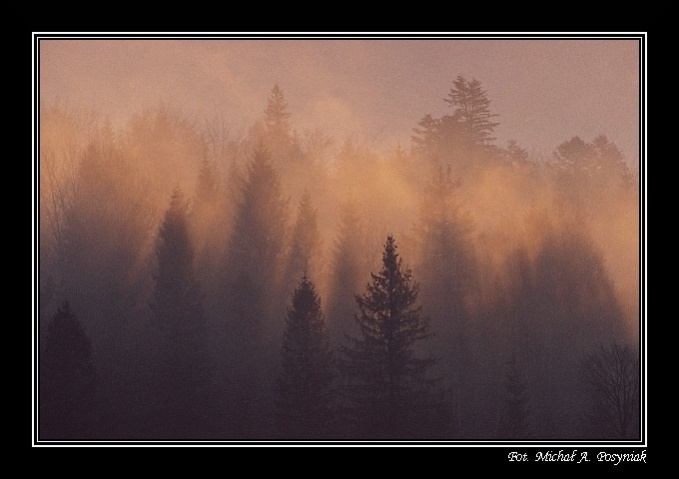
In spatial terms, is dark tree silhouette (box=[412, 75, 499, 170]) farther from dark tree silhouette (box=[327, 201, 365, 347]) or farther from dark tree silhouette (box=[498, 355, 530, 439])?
dark tree silhouette (box=[498, 355, 530, 439])

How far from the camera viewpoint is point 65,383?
108 feet

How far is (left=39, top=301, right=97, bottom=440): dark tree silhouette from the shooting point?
32500 millimetres

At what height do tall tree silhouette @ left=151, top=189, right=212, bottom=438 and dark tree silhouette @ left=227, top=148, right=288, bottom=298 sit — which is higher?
dark tree silhouette @ left=227, top=148, right=288, bottom=298

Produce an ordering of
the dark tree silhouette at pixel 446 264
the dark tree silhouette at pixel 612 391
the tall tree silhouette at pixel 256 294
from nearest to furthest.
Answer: the dark tree silhouette at pixel 612 391 → the tall tree silhouette at pixel 256 294 → the dark tree silhouette at pixel 446 264

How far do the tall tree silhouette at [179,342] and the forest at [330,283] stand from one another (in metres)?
0.12

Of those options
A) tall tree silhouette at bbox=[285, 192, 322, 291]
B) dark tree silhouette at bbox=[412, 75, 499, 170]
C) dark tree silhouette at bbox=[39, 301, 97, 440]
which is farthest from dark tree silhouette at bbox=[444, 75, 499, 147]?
dark tree silhouette at bbox=[39, 301, 97, 440]

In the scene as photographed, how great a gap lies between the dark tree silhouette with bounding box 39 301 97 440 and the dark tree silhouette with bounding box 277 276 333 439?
1012 cm

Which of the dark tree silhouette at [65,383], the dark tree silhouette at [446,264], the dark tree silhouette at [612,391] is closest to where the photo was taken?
the dark tree silhouette at [65,383]

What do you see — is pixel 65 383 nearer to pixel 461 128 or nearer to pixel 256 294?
pixel 256 294

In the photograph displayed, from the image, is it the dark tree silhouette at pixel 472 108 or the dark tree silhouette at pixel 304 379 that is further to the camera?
the dark tree silhouette at pixel 472 108

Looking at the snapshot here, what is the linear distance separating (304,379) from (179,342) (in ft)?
33.9

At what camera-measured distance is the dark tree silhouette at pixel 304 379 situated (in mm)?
33344

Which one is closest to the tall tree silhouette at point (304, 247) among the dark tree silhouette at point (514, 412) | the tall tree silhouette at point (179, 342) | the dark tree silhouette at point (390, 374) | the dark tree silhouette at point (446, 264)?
the tall tree silhouette at point (179, 342)

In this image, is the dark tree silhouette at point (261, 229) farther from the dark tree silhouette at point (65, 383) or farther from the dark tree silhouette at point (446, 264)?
the dark tree silhouette at point (65, 383)
